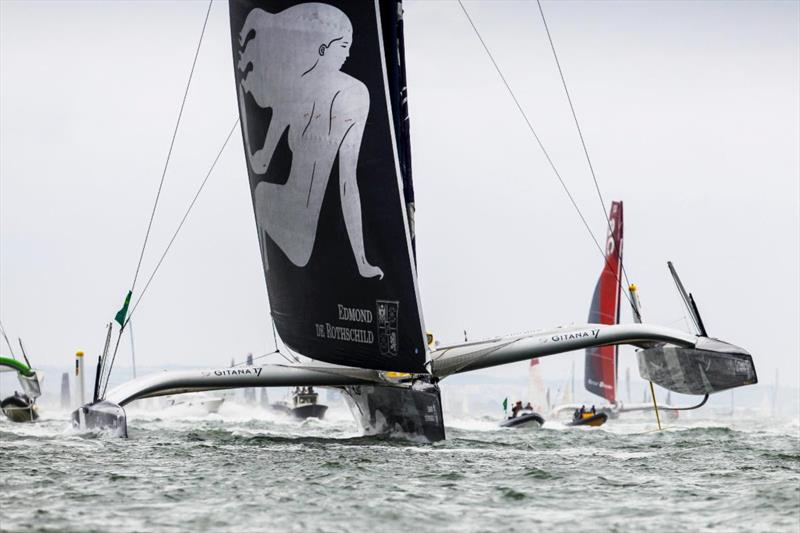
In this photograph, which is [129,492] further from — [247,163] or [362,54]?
[247,163]

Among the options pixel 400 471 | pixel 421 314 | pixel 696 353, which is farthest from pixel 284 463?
pixel 696 353

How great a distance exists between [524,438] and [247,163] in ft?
21.6

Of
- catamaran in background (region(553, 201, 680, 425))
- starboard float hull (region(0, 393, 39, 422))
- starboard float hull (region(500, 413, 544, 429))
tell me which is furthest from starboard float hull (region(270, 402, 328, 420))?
starboard float hull (region(500, 413, 544, 429))

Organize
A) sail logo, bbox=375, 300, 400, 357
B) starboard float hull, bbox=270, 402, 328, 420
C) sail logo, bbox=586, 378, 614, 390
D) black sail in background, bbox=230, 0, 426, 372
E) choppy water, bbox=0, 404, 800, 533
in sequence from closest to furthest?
1. choppy water, bbox=0, 404, 800, 533
2. black sail in background, bbox=230, 0, 426, 372
3. sail logo, bbox=375, 300, 400, 357
4. starboard float hull, bbox=270, 402, 328, 420
5. sail logo, bbox=586, 378, 614, 390

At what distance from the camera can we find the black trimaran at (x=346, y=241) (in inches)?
588

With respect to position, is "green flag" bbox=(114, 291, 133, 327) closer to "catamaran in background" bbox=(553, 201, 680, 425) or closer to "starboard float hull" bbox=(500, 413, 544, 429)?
"starboard float hull" bbox=(500, 413, 544, 429)

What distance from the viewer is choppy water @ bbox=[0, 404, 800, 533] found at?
8.81 metres

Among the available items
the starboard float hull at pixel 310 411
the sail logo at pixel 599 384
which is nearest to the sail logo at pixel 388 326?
the starboard float hull at pixel 310 411

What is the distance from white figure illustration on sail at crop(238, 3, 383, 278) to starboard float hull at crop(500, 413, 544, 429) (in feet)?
41.1

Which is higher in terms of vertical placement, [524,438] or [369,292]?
[369,292]

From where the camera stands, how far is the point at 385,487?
35.6 ft

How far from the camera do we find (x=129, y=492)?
34.1 feet

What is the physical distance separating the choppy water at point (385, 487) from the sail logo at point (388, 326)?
1.16 metres

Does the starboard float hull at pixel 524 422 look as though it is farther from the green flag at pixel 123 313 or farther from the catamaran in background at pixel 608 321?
the green flag at pixel 123 313
